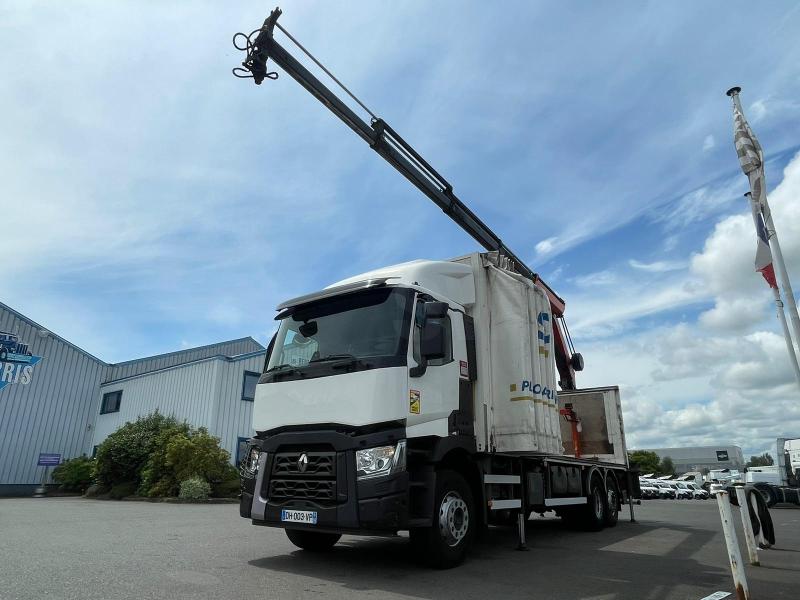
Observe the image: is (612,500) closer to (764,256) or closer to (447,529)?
(764,256)

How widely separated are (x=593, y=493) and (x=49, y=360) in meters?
Result: 26.8

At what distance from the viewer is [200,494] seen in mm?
16953

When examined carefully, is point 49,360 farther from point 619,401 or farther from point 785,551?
point 785,551

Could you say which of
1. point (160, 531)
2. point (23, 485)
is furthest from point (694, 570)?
point (23, 485)

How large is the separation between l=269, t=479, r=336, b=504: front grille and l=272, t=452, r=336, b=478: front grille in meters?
0.07

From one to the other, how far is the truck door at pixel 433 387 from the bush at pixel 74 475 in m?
22.9

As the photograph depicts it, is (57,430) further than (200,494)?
Yes

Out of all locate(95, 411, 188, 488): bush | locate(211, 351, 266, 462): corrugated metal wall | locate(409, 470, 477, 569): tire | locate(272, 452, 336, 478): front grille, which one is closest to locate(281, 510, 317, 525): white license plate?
locate(272, 452, 336, 478): front grille

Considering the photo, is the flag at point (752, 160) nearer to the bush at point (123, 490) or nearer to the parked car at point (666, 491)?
the bush at point (123, 490)

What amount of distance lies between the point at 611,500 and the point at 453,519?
6999 millimetres

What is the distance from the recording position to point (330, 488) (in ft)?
17.5

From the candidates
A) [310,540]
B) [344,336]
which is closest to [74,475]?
[310,540]

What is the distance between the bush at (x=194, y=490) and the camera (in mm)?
16906

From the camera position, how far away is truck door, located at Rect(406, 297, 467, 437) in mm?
5586
